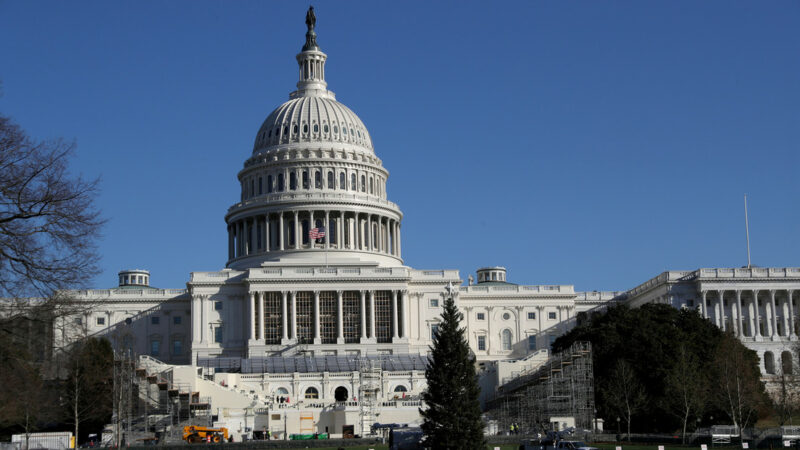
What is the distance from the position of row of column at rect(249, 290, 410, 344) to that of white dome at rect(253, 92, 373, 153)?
31519 millimetres

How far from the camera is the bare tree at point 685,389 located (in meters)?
88.2

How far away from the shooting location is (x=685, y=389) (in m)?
84.4

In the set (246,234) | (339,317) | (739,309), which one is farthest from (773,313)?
(246,234)

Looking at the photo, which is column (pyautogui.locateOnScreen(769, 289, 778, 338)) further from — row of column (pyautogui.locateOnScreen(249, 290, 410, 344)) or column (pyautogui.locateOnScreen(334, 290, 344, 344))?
column (pyautogui.locateOnScreen(334, 290, 344, 344))

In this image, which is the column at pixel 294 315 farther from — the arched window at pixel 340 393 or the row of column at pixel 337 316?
the arched window at pixel 340 393

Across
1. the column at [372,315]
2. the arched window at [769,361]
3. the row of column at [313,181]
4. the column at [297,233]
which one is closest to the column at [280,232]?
the column at [297,233]

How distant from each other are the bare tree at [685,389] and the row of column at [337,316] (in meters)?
47.7

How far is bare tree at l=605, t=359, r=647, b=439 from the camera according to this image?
9444 cm

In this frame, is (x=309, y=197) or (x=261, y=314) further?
(x=309, y=197)

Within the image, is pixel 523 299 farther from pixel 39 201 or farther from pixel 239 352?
pixel 39 201

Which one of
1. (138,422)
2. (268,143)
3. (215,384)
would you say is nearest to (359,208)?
(268,143)

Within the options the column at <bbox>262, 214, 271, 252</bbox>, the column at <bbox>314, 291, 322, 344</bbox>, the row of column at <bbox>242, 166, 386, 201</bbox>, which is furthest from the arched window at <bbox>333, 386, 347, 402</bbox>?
the row of column at <bbox>242, 166, 386, 201</bbox>

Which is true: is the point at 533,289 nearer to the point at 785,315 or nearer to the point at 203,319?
the point at 785,315

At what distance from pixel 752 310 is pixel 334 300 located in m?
54.3
